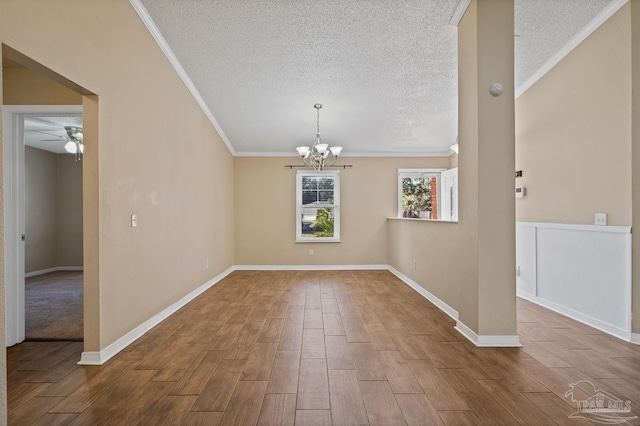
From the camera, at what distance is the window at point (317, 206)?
7.05m

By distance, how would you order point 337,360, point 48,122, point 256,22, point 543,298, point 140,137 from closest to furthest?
Result: point 337,360, point 140,137, point 256,22, point 543,298, point 48,122

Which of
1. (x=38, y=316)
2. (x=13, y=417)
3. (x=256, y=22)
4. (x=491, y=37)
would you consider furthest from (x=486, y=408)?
(x=38, y=316)

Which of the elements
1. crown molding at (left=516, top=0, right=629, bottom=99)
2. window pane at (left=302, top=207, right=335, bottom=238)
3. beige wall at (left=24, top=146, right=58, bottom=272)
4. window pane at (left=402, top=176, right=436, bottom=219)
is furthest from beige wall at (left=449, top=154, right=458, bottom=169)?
beige wall at (left=24, top=146, right=58, bottom=272)

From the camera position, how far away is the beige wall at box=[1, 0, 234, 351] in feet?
7.68

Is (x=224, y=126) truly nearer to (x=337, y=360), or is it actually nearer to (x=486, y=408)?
(x=337, y=360)

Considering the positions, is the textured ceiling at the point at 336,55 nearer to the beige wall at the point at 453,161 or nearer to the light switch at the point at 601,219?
the beige wall at the point at 453,161

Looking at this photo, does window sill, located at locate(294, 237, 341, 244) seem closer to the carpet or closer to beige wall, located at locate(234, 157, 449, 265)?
beige wall, located at locate(234, 157, 449, 265)

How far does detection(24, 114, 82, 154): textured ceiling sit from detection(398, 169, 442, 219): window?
5758 millimetres

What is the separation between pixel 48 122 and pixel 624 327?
7.51 m

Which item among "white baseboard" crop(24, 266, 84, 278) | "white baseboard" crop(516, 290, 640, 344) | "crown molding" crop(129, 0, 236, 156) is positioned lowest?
"white baseboard" crop(24, 266, 84, 278)

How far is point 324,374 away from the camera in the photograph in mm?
2395

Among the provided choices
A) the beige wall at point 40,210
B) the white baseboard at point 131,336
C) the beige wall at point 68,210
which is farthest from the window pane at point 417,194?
the beige wall at point 40,210

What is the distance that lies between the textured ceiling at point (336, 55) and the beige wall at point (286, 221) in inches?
45.0

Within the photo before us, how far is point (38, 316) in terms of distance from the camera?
3.83 meters
